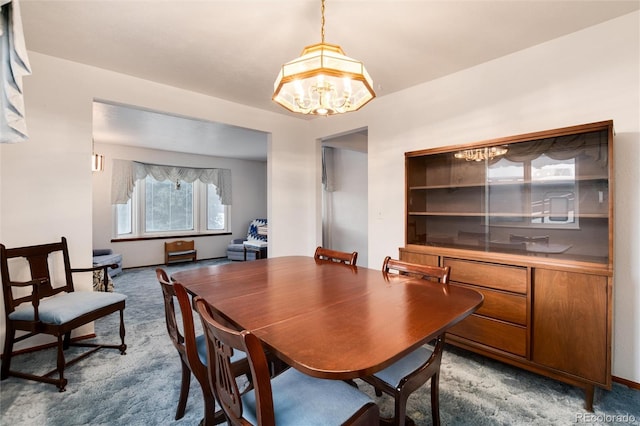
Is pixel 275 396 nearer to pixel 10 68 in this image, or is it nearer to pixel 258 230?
pixel 10 68

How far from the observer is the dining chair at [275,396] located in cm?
84

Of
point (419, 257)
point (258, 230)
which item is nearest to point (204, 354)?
point (419, 257)

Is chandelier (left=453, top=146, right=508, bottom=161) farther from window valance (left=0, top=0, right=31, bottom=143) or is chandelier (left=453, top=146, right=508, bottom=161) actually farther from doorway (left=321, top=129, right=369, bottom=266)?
doorway (left=321, top=129, right=369, bottom=266)

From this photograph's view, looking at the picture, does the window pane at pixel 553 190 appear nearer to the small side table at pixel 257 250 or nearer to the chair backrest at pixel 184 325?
the chair backrest at pixel 184 325

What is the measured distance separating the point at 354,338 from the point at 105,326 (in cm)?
314

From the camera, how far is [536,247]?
2.21 metres

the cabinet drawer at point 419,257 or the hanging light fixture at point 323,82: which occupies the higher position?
the hanging light fixture at point 323,82

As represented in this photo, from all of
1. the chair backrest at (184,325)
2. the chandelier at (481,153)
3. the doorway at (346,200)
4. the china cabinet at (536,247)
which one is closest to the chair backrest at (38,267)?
the chair backrest at (184,325)

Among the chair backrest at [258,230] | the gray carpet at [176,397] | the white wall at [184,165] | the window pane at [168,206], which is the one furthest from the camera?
the chair backrest at [258,230]

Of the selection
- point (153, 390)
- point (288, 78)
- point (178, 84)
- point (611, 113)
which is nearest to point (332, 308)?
point (288, 78)

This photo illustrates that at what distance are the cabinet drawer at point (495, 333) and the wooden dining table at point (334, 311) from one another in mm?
838

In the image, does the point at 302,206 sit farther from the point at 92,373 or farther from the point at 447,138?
the point at 92,373

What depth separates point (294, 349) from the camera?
91cm

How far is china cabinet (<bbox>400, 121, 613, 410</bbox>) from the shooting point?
1756 mm
